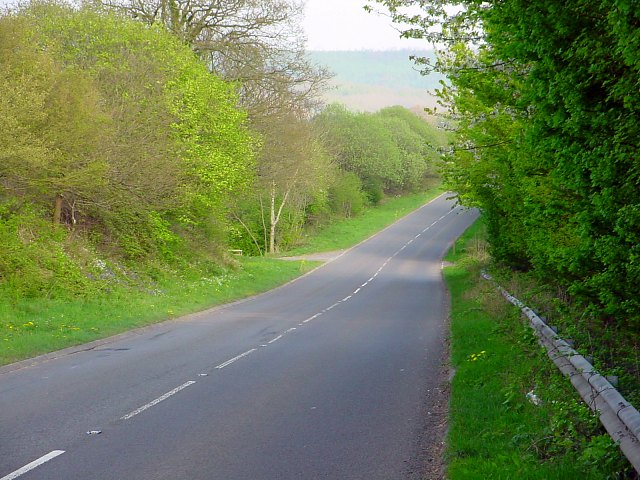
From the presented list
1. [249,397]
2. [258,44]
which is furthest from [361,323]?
[258,44]

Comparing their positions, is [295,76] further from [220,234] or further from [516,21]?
[516,21]

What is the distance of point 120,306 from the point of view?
2047 cm

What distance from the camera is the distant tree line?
18.8 metres

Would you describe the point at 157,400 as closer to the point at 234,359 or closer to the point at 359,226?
the point at 234,359

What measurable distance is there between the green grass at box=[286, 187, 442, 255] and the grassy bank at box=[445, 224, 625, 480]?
46269 mm

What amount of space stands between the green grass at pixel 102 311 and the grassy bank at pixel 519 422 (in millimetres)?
8250

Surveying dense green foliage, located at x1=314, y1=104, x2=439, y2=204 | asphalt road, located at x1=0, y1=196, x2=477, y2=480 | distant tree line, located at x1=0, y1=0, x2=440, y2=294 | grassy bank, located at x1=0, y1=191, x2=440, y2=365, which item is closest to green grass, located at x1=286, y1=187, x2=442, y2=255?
dense green foliage, located at x1=314, y1=104, x2=439, y2=204

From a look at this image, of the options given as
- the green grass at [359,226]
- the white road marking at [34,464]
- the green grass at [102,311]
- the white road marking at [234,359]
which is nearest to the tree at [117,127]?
the green grass at [102,311]

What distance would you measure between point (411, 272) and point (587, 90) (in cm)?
3883

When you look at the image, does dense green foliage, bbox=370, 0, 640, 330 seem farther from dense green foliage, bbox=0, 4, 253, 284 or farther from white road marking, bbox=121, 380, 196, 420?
dense green foliage, bbox=0, 4, 253, 284

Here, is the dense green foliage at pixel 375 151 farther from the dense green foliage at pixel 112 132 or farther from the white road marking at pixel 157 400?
the white road marking at pixel 157 400

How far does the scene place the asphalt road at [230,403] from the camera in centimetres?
695

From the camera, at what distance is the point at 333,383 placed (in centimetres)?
1126

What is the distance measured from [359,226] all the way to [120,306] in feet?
181
